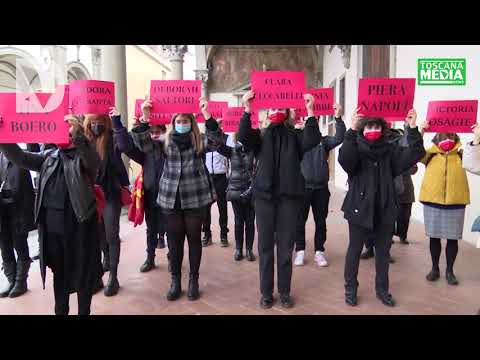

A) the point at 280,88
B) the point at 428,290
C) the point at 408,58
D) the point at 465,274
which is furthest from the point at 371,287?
the point at 408,58

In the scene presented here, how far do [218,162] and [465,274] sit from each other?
12.0ft

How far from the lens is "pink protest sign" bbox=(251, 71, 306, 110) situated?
3.42 m

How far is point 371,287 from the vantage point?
427 centimetres

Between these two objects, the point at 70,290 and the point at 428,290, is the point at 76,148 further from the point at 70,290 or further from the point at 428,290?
the point at 428,290

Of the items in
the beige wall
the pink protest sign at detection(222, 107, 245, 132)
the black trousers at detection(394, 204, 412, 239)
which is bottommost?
the black trousers at detection(394, 204, 412, 239)

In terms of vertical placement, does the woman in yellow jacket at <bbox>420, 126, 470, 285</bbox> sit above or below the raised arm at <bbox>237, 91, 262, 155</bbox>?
below

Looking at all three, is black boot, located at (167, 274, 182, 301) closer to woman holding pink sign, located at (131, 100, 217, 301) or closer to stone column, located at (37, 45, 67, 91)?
woman holding pink sign, located at (131, 100, 217, 301)

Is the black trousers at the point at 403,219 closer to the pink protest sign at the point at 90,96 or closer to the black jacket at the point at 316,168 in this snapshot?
the black jacket at the point at 316,168

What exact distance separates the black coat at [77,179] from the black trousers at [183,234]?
101cm

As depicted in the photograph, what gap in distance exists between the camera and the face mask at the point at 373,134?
142 inches

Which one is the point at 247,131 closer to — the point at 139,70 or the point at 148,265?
the point at 148,265

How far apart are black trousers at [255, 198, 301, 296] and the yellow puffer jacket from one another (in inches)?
68.3

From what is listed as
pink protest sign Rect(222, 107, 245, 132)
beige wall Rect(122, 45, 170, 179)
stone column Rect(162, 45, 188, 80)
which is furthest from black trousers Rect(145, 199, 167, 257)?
beige wall Rect(122, 45, 170, 179)

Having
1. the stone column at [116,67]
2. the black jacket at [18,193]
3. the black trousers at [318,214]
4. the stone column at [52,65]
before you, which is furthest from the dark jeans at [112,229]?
the stone column at [52,65]
